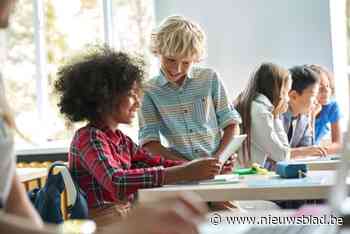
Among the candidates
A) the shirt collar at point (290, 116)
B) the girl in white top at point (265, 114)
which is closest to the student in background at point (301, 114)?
the shirt collar at point (290, 116)

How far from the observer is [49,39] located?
4.96m

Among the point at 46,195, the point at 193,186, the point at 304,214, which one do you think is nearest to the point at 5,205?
the point at 304,214

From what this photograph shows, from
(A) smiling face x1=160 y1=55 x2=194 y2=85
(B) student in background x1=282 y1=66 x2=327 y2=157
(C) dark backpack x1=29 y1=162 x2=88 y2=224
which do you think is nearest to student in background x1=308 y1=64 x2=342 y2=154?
(B) student in background x1=282 y1=66 x2=327 y2=157

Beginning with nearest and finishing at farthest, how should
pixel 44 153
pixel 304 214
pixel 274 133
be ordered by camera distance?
pixel 304 214 < pixel 274 133 < pixel 44 153

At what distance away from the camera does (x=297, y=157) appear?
9.69 feet

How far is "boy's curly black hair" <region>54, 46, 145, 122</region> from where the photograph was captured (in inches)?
80.4

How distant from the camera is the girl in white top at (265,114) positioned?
2.83 m

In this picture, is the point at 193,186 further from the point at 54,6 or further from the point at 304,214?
the point at 54,6

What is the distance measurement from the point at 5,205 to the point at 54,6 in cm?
431

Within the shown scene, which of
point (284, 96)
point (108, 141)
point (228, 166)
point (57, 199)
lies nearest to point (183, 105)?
point (228, 166)

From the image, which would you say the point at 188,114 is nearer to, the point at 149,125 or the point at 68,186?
the point at 149,125

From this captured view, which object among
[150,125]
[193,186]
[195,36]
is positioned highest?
[195,36]

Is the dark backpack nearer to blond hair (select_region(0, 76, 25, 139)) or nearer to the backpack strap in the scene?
the backpack strap

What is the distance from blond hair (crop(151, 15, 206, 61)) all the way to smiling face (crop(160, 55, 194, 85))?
1.0 inches
